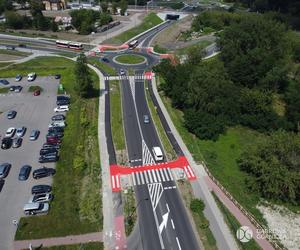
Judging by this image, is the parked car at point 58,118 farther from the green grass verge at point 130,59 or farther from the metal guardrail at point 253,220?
the green grass verge at point 130,59

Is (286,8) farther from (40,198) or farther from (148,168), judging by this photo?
(40,198)

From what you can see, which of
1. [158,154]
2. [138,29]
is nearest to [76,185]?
[158,154]

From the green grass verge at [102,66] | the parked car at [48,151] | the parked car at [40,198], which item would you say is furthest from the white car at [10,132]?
the green grass verge at [102,66]

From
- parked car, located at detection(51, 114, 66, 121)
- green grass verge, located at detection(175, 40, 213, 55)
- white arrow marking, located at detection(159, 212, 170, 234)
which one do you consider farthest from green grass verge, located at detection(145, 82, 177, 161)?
green grass verge, located at detection(175, 40, 213, 55)

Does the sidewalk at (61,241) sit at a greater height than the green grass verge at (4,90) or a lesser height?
lesser

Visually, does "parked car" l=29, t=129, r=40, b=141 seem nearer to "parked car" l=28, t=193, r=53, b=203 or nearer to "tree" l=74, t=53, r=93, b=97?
"parked car" l=28, t=193, r=53, b=203

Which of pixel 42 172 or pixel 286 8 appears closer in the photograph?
pixel 42 172
